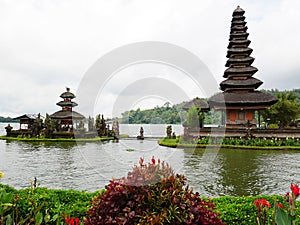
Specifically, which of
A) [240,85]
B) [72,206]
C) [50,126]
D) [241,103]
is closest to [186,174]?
[72,206]

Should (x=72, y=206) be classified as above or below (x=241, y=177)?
above

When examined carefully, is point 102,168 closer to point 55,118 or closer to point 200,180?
point 200,180

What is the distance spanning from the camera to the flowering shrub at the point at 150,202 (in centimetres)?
237

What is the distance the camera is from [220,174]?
9.30 m

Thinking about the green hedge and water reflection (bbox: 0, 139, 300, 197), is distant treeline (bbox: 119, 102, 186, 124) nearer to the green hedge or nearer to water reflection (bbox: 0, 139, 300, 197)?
water reflection (bbox: 0, 139, 300, 197)

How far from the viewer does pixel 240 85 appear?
22.8 meters

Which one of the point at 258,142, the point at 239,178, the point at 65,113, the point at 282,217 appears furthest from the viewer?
the point at 65,113

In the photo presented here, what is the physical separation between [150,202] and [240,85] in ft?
71.5

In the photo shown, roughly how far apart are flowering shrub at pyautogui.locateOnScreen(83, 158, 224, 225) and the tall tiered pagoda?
17388mm

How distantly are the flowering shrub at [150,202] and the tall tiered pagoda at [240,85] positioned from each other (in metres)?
17.4

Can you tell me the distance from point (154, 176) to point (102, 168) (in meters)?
7.63

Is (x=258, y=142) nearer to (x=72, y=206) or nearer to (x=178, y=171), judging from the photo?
(x=178, y=171)

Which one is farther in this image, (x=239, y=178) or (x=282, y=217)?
(x=239, y=178)

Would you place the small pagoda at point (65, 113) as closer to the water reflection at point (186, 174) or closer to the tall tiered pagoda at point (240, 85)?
the tall tiered pagoda at point (240, 85)
